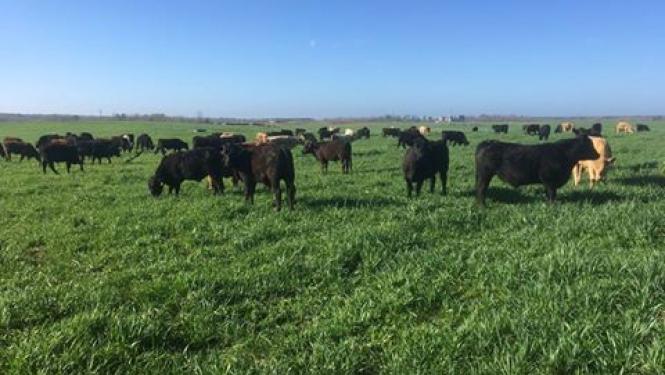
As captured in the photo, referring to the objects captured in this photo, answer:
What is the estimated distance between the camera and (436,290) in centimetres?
604

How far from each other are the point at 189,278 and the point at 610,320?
4.64 meters

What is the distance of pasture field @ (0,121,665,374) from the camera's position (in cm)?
452

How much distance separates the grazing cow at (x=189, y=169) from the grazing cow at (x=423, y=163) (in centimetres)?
523

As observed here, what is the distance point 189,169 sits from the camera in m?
15.6

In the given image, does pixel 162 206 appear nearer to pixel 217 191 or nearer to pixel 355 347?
pixel 217 191

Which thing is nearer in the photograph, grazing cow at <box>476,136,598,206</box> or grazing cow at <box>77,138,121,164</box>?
grazing cow at <box>476,136,598,206</box>

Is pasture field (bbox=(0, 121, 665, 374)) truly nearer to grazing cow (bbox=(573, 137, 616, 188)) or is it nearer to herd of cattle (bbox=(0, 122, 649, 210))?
herd of cattle (bbox=(0, 122, 649, 210))

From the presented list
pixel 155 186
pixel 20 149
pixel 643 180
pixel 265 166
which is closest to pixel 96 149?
pixel 20 149

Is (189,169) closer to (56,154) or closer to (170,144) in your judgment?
(56,154)

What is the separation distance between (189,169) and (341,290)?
10.1m

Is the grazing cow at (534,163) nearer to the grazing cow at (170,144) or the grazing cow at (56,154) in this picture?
the grazing cow at (56,154)

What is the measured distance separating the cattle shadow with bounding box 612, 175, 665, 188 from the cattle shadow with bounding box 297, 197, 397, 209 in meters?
7.02

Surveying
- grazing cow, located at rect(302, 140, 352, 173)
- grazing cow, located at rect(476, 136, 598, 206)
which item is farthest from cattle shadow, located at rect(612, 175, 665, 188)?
grazing cow, located at rect(302, 140, 352, 173)

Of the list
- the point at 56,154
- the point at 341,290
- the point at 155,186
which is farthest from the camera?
the point at 56,154
